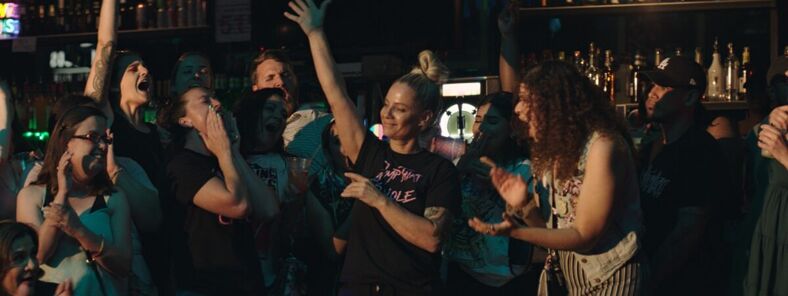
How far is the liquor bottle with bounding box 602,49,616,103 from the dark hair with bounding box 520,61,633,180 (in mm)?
3109

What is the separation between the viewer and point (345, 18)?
8555mm

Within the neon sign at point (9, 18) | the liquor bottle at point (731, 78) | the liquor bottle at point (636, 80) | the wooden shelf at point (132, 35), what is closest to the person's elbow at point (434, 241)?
the liquor bottle at point (636, 80)

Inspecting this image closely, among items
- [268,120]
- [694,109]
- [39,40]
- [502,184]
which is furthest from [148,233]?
[39,40]

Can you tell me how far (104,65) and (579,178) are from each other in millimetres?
2337

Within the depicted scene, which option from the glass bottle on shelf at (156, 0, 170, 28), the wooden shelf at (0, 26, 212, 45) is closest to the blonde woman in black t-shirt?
the wooden shelf at (0, 26, 212, 45)

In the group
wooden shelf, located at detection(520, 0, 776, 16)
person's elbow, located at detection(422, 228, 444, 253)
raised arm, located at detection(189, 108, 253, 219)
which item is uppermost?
wooden shelf, located at detection(520, 0, 776, 16)

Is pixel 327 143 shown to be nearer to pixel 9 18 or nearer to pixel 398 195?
pixel 398 195

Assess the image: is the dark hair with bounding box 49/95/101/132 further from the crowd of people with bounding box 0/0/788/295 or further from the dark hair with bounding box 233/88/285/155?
the dark hair with bounding box 233/88/285/155

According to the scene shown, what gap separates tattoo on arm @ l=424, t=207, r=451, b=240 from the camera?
4625mm

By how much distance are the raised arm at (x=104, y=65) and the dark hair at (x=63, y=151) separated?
0.62m

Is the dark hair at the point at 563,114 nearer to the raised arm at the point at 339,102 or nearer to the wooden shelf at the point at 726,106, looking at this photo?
the raised arm at the point at 339,102

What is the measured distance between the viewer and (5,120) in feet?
17.3

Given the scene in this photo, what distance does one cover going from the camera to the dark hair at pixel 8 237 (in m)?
4.28

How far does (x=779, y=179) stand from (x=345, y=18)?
3.93 meters
